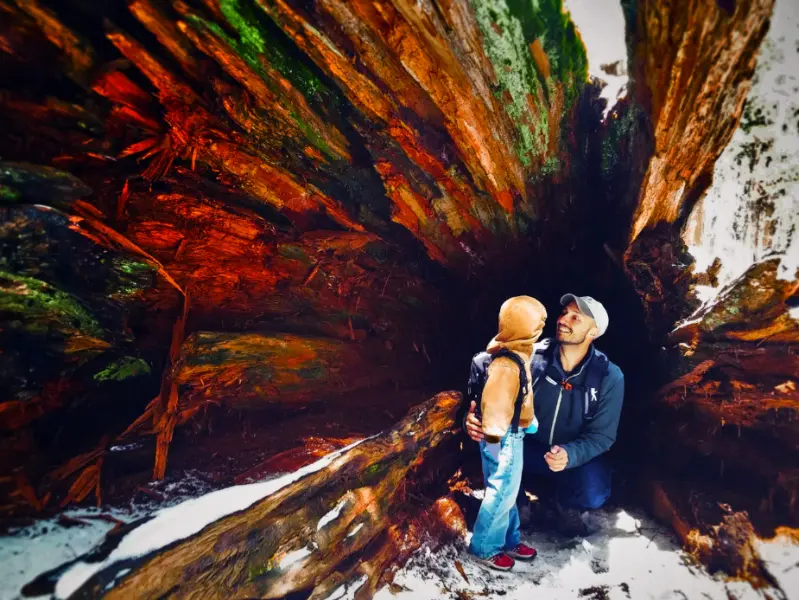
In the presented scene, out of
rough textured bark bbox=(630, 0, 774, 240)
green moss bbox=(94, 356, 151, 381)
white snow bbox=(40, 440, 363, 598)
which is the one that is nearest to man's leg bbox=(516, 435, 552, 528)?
white snow bbox=(40, 440, 363, 598)

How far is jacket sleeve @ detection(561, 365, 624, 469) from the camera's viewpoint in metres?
3.14

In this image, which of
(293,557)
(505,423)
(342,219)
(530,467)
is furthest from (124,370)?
(530,467)

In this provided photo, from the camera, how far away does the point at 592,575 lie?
273cm

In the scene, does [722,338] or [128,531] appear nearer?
[128,531]

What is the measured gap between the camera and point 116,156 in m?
2.55

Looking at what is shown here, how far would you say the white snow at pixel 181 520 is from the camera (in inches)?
70.6

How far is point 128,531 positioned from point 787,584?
4.40 metres

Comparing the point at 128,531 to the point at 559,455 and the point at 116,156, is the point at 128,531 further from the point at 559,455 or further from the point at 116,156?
the point at 559,455

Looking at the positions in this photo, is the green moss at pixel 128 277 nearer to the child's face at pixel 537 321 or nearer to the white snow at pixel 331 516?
the white snow at pixel 331 516

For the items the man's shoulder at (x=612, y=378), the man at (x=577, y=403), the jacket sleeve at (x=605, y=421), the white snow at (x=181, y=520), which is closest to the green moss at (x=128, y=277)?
the white snow at (x=181, y=520)

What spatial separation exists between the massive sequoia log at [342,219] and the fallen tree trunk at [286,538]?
6cm

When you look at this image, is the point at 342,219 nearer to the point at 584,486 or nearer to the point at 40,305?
the point at 40,305

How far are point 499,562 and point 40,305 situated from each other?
3697mm

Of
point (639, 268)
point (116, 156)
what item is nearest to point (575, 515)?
point (639, 268)
